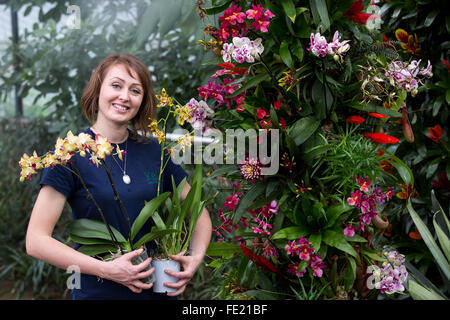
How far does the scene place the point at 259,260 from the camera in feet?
4.20

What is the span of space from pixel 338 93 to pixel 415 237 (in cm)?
83

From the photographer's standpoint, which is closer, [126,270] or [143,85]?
[126,270]

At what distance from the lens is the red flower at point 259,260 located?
1273 mm

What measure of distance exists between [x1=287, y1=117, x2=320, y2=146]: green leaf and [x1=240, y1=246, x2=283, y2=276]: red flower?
12.6 inches

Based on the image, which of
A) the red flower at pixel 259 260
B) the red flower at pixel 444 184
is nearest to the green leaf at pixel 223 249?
the red flower at pixel 259 260

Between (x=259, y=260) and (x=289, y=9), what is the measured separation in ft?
2.14

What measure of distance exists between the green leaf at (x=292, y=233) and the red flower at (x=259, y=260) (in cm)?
12

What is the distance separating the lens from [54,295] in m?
3.01

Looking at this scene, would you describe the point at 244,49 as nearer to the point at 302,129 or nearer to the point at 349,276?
the point at 302,129

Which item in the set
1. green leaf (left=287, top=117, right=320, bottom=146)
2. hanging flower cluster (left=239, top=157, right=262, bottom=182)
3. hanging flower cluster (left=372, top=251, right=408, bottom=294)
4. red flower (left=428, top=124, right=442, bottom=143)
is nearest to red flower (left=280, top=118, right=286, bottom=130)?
green leaf (left=287, top=117, right=320, bottom=146)

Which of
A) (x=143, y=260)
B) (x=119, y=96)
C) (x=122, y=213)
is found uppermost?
(x=119, y=96)

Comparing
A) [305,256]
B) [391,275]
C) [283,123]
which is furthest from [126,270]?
[391,275]

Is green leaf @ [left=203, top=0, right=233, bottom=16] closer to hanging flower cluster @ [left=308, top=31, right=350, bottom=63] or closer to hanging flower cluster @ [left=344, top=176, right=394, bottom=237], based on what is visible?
hanging flower cluster @ [left=308, top=31, right=350, bottom=63]
